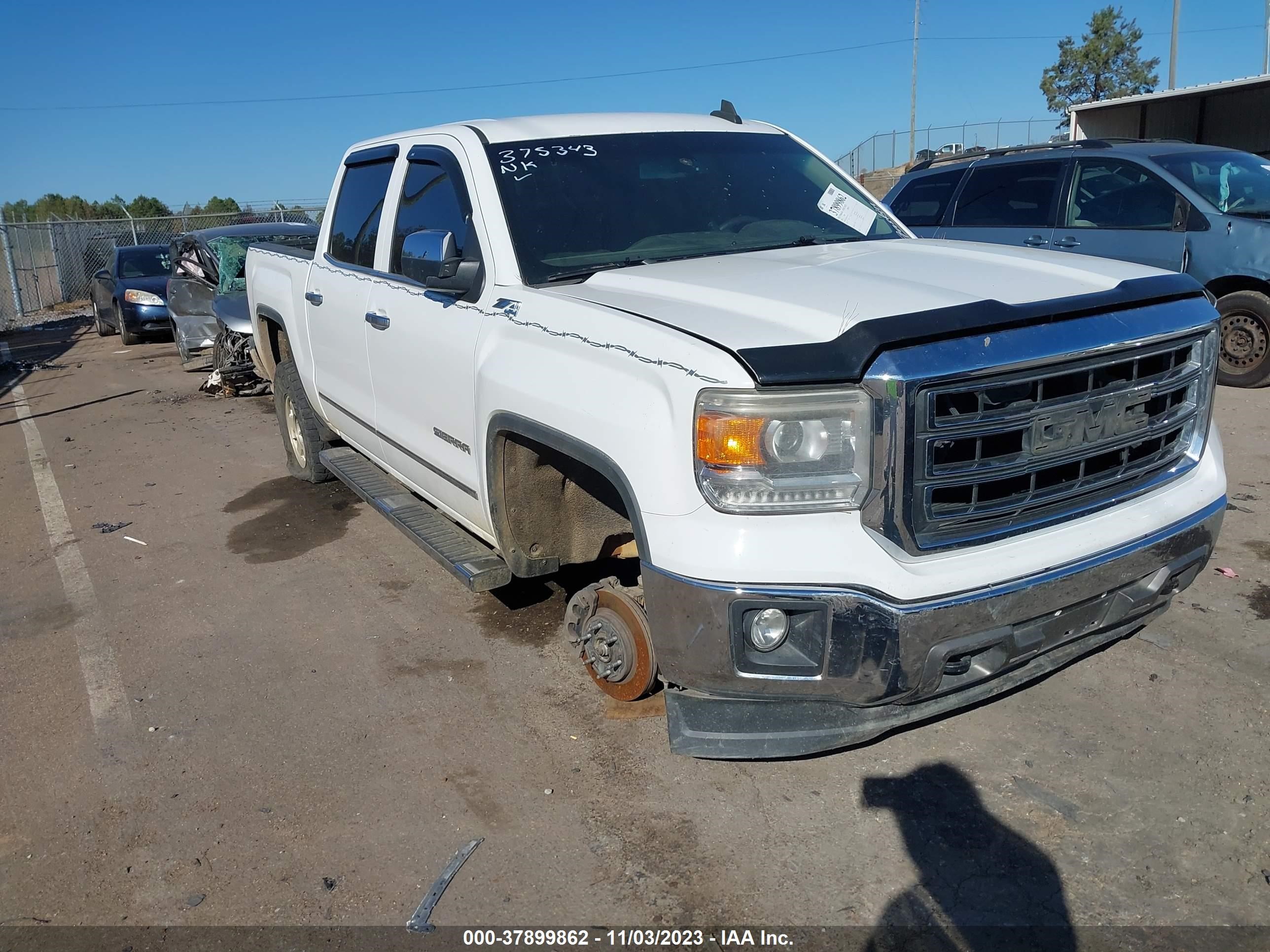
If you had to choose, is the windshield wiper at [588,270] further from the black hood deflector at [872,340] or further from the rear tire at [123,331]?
the rear tire at [123,331]

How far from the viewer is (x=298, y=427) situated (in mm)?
6961

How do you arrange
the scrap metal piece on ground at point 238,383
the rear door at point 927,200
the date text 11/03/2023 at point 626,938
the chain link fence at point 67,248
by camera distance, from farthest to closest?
the chain link fence at point 67,248 < the scrap metal piece on ground at point 238,383 < the rear door at point 927,200 < the date text 11/03/2023 at point 626,938

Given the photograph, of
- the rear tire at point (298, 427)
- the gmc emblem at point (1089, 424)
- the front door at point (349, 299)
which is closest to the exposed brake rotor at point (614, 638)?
the gmc emblem at point (1089, 424)

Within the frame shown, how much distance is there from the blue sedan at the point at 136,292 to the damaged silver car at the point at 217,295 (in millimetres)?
2670

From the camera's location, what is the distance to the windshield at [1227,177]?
8328 millimetres

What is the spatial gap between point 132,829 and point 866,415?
270cm

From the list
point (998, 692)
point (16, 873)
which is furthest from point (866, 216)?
point (16, 873)

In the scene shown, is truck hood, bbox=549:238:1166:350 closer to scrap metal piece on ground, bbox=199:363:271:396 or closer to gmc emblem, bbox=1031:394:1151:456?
gmc emblem, bbox=1031:394:1151:456

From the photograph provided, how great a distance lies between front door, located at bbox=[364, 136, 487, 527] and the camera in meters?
3.96

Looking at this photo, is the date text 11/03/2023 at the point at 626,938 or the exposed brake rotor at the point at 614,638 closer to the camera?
the date text 11/03/2023 at the point at 626,938

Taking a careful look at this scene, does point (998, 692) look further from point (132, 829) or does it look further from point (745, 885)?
point (132, 829)

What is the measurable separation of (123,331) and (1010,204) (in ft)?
47.2

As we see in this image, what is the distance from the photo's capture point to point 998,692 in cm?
308

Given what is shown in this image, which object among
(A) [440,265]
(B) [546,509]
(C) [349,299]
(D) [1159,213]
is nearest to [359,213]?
Answer: (C) [349,299]
